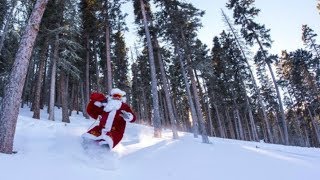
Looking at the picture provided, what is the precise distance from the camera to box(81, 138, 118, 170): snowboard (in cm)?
727

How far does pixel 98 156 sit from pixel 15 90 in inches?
107

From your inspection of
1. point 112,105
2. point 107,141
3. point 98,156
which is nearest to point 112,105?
point 112,105

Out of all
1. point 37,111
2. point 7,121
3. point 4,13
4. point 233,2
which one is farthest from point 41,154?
point 233,2

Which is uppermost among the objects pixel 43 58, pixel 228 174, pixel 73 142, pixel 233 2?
pixel 233 2

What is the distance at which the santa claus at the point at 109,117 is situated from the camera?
831cm

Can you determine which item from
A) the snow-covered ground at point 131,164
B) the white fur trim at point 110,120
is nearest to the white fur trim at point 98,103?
the white fur trim at point 110,120

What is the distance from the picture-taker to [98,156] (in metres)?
7.77

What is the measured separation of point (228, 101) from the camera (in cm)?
3744

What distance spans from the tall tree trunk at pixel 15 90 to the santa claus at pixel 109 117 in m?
1.95

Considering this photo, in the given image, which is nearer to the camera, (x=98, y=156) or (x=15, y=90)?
(x=15, y=90)

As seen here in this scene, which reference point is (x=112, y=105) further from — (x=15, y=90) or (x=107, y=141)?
(x=15, y=90)

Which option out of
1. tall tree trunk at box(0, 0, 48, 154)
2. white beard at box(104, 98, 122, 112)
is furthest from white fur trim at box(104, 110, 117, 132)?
tall tree trunk at box(0, 0, 48, 154)

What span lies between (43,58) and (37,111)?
145 inches

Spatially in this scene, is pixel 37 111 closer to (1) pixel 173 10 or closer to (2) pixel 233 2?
(1) pixel 173 10
